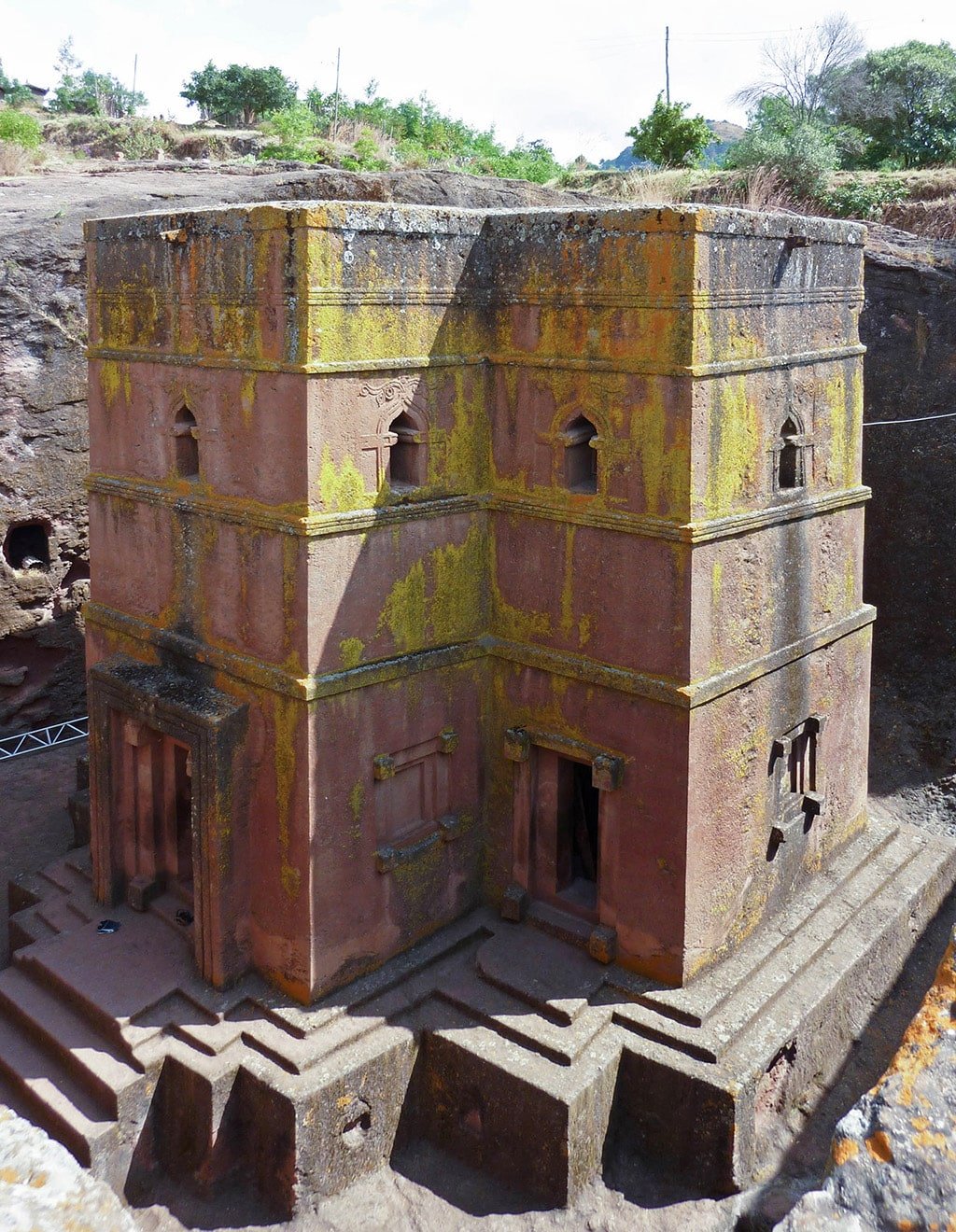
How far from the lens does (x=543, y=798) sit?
9344mm

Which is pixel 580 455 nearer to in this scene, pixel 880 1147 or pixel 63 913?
pixel 63 913

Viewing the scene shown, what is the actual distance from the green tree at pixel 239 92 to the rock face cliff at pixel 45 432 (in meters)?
18.9

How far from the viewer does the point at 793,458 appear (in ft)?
29.7

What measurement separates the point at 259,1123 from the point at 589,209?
6.56m

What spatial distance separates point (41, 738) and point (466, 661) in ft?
24.1

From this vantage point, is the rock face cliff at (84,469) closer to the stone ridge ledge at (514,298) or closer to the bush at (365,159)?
the stone ridge ledge at (514,298)

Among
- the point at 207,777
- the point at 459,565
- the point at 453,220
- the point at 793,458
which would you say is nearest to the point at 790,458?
the point at 793,458

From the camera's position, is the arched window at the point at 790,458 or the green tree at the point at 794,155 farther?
the green tree at the point at 794,155

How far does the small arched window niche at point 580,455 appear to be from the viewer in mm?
8508

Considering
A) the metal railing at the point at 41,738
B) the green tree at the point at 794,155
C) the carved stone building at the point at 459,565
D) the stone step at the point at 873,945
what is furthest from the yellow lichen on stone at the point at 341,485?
the green tree at the point at 794,155

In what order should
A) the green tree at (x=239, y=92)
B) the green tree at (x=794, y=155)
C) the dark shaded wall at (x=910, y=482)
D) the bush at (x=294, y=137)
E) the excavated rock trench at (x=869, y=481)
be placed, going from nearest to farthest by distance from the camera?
1. the excavated rock trench at (x=869, y=481)
2. the dark shaded wall at (x=910, y=482)
3. the green tree at (x=794, y=155)
4. the bush at (x=294, y=137)
5. the green tree at (x=239, y=92)

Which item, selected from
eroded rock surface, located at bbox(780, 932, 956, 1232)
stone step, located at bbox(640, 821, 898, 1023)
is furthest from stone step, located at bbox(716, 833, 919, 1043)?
eroded rock surface, located at bbox(780, 932, 956, 1232)

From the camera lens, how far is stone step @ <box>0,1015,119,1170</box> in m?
7.75

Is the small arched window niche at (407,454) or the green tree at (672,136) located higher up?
the green tree at (672,136)
